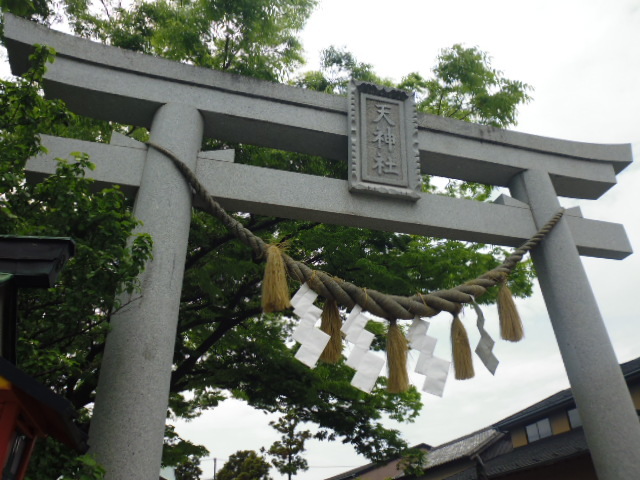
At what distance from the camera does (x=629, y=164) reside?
21.0 feet

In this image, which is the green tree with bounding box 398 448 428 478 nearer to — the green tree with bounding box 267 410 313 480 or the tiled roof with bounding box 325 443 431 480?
the green tree with bounding box 267 410 313 480

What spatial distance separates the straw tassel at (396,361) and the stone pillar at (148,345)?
5.90 feet

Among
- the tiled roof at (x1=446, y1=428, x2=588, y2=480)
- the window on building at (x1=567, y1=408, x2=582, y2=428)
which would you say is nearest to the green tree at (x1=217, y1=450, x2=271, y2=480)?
the tiled roof at (x1=446, y1=428, x2=588, y2=480)

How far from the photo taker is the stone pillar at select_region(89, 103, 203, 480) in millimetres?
3393

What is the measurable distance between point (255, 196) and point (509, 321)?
270 centimetres

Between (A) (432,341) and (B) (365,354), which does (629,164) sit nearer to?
(A) (432,341)

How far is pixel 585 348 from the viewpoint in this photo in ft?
15.9

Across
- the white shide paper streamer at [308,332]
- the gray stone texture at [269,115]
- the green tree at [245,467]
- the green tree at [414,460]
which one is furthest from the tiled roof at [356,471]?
the white shide paper streamer at [308,332]

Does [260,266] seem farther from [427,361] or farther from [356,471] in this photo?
[356,471]

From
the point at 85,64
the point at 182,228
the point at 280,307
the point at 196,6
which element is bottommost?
the point at 280,307

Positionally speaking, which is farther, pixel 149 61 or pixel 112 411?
pixel 149 61

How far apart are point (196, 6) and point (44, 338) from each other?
228 inches

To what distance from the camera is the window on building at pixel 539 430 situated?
55.0 feet

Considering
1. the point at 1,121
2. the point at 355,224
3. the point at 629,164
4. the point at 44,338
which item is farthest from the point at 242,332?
the point at 629,164
